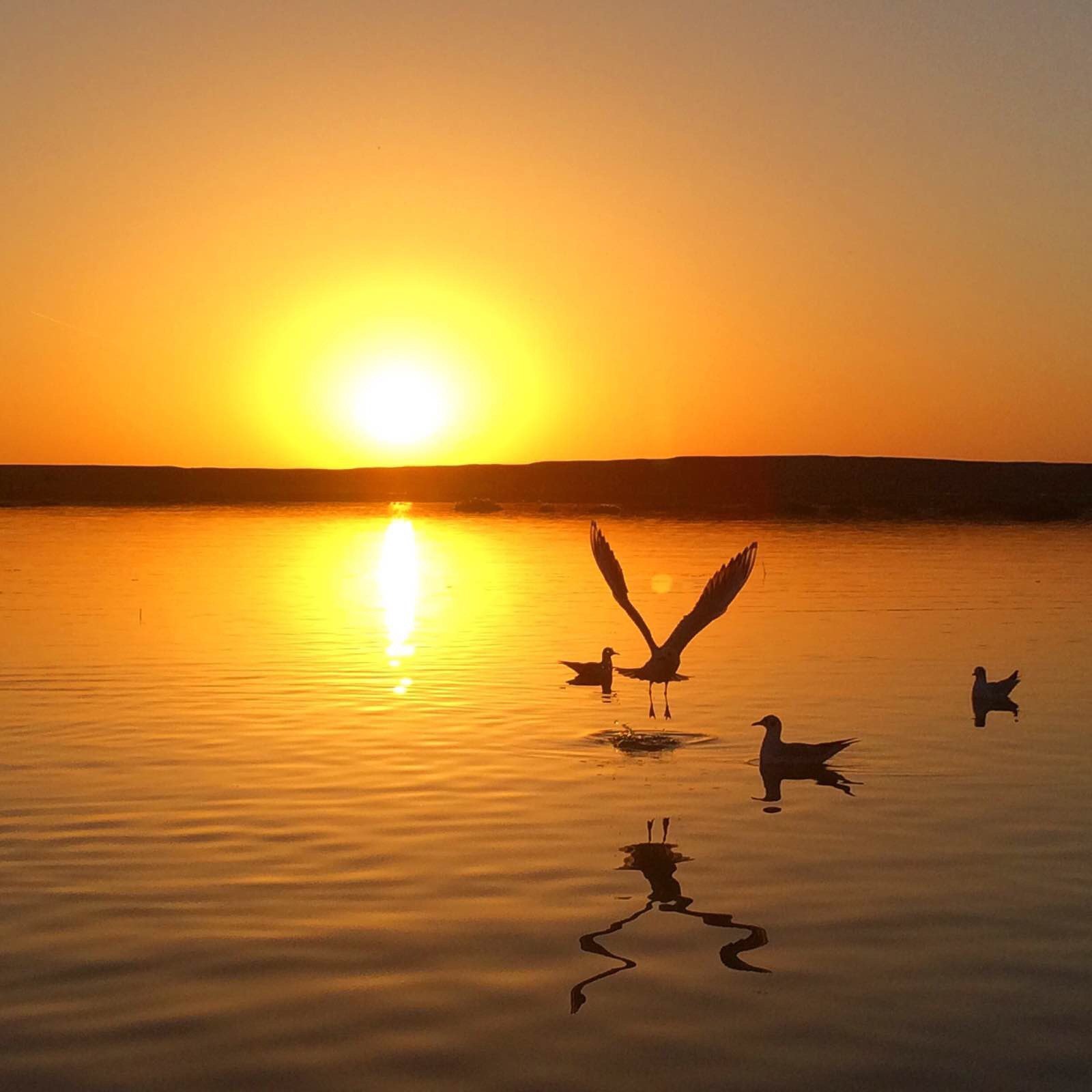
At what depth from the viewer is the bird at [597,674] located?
28703 millimetres

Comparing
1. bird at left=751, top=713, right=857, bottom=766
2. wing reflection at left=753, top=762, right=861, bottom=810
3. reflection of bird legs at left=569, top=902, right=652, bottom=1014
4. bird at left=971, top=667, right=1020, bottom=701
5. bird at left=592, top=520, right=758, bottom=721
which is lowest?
reflection of bird legs at left=569, top=902, right=652, bottom=1014

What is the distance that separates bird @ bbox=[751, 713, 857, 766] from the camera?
20.0 metres

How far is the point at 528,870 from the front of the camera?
1514 cm

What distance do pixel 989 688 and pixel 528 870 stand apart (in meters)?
13.4

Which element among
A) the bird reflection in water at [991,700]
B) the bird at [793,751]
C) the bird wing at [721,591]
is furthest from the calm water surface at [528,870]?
the bird wing at [721,591]

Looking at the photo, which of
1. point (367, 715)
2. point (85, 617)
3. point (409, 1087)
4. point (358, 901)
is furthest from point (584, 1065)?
point (85, 617)

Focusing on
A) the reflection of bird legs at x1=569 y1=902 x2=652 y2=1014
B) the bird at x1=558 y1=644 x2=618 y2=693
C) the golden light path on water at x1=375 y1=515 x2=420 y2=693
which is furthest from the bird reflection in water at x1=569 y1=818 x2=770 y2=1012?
the golden light path on water at x1=375 y1=515 x2=420 y2=693

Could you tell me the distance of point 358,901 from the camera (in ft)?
45.8

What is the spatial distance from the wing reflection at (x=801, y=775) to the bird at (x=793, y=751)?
4 cm

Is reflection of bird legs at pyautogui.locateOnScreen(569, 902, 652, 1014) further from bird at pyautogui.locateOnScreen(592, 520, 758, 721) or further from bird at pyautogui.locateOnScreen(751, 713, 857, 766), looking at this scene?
bird at pyautogui.locateOnScreen(592, 520, 758, 721)

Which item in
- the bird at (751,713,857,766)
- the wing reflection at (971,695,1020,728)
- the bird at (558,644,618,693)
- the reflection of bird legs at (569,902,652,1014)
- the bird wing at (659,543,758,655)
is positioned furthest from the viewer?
the bird at (558,644,618,693)

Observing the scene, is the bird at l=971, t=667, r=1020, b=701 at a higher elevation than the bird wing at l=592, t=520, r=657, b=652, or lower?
lower

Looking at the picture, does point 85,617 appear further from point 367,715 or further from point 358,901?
point 358,901

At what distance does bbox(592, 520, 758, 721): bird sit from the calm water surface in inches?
40.4
